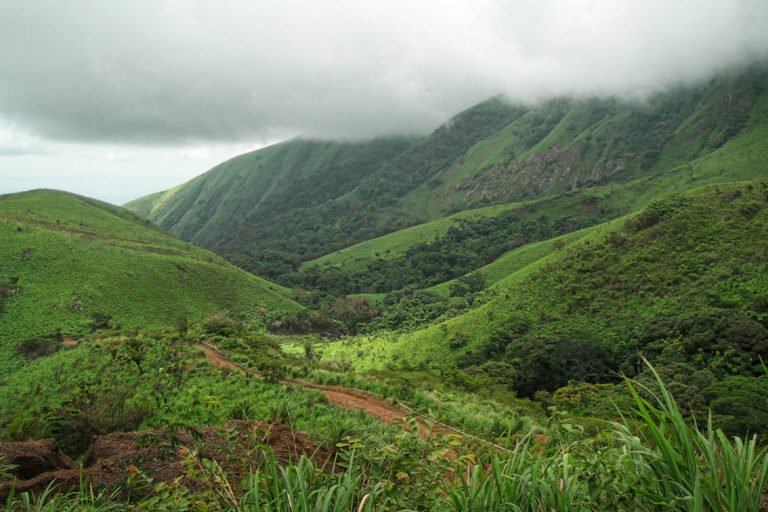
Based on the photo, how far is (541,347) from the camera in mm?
42469

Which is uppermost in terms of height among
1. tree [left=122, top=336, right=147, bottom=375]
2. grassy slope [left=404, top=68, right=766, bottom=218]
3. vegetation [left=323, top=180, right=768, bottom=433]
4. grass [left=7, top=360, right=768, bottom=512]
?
grassy slope [left=404, top=68, right=766, bottom=218]

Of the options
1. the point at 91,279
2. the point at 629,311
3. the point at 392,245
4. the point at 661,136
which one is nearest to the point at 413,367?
the point at 629,311

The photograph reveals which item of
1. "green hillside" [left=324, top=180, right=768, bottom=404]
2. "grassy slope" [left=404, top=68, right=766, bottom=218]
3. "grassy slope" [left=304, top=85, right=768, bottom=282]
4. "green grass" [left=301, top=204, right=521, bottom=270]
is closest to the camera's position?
"green hillside" [left=324, top=180, right=768, bottom=404]

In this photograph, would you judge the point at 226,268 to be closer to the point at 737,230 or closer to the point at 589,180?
the point at 737,230

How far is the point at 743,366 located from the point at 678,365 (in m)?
4.32

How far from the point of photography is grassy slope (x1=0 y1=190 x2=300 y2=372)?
50.1m

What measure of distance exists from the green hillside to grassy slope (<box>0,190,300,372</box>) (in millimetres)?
26418

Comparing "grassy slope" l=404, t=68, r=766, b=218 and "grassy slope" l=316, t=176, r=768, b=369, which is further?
"grassy slope" l=404, t=68, r=766, b=218

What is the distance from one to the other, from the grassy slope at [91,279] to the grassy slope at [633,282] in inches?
1048

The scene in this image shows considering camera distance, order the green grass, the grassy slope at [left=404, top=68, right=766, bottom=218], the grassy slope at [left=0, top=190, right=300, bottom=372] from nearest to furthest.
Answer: the grassy slope at [left=0, top=190, right=300, bottom=372] → the grassy slope at [left=404, top=68, right=766, bottom=218] → the green grass

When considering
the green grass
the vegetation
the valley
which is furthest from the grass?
the green grass

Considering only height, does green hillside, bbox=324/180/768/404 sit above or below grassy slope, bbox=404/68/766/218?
below

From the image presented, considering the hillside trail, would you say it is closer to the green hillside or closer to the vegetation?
the vegetation

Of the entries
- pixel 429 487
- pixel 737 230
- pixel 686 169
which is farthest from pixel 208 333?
pixel 686 169
